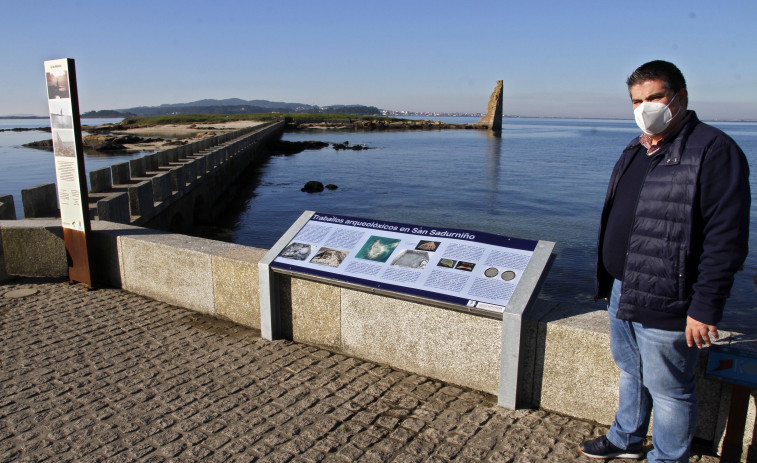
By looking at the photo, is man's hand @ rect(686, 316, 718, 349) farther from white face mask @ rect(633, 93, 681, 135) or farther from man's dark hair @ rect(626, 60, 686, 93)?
man's dark hair @ rect(626, 60, 686, 93)

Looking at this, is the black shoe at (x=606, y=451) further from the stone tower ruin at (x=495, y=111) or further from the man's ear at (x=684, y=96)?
the stone tower ruin at (x=495, y=111)

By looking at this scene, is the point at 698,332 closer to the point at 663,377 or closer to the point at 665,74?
the point at 663,377

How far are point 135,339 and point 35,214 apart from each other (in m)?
4.16

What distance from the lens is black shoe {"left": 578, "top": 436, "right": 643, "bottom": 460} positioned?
10.0ft

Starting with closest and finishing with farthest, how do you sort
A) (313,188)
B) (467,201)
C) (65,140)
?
(65,140), (467,201), (313,188)

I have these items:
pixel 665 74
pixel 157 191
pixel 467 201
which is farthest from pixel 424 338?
pixel 467 201

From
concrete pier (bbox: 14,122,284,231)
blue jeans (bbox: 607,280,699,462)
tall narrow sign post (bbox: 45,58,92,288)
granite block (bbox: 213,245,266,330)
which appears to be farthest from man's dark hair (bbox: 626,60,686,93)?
concrete pier (bbox: 14,122,284,231)

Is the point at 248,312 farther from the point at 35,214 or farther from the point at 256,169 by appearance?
the point at 256,169

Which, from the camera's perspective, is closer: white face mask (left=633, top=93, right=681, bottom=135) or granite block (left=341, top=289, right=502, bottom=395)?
white face mask (left=633, top=93, right=681, bottom=135)

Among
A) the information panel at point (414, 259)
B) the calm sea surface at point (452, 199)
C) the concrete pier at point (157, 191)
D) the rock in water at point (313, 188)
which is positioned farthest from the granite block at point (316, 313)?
the rock in water at point (313, 188)

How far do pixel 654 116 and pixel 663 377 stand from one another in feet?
4.17

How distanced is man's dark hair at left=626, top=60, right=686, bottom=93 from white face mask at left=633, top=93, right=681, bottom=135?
58 mm

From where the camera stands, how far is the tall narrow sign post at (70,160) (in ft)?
19.0

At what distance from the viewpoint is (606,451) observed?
10.1 ft
